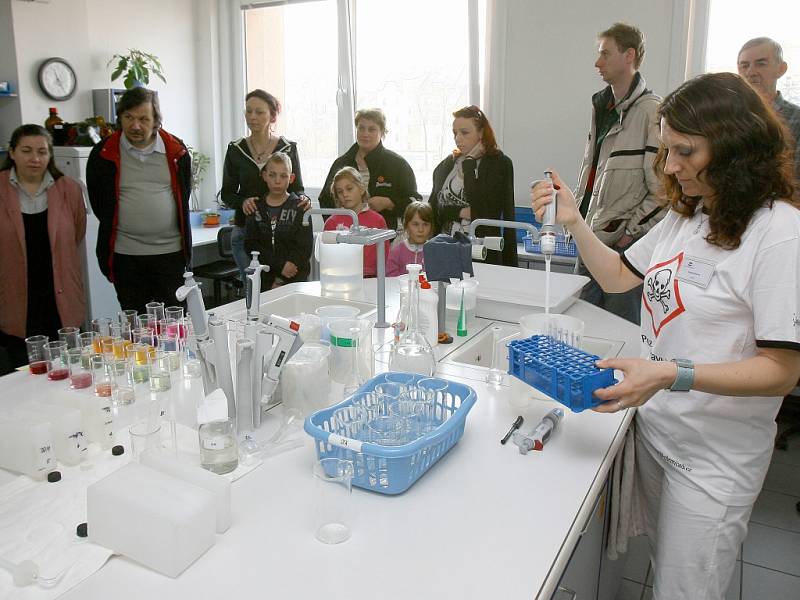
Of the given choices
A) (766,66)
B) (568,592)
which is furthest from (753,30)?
(568,592)

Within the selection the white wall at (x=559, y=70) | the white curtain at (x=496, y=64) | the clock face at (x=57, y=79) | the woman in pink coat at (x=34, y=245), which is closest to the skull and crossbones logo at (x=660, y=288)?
the woman in pink coat at (x=34, y=245)

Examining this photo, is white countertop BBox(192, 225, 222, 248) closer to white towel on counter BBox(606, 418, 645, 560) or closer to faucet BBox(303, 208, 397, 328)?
faucet BBox(303, 208, 397, 328)

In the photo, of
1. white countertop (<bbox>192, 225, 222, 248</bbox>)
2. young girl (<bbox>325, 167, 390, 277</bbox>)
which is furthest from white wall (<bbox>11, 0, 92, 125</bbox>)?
young girl (<bbox>325, 167, 390, 277</bbox>)

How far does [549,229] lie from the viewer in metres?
1.59

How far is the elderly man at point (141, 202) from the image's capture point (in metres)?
3.11

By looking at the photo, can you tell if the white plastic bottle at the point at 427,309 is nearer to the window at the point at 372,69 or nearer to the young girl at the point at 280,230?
the young girl at the point at 280,230

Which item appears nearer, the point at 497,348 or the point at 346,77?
the point at 497,348

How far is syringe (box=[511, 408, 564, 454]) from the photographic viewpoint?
4.51 ft

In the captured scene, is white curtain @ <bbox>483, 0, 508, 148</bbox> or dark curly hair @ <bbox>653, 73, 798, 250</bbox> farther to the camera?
white curtain @ <bbox>483, 0, 508, 148</bbox>

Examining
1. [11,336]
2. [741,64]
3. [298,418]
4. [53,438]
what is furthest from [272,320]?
[741,64]

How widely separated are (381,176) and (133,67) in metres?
2.29

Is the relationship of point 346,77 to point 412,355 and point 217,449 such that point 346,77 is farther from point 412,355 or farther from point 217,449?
point 217,449

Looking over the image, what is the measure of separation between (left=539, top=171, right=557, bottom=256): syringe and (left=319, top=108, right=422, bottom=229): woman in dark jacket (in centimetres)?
228

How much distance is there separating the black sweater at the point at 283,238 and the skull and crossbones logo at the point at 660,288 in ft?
7.19
